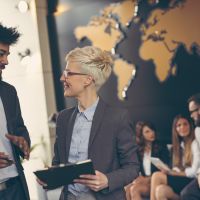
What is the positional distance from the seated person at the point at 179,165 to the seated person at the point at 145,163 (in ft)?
0.24

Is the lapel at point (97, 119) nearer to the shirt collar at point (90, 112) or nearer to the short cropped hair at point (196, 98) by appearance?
the shirt collar at point (90, 112)

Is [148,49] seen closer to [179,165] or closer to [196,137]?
[196,137]

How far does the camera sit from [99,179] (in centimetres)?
193

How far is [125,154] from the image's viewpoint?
6.72 feet

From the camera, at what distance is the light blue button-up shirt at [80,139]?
6.84 feet

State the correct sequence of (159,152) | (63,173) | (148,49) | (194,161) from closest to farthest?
(63,173) < (194,161) < (159,152) < (148,49)

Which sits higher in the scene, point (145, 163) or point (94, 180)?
point (94, 180)

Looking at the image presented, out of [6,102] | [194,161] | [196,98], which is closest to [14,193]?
[6,102]

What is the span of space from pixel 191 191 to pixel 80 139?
7.07 feet

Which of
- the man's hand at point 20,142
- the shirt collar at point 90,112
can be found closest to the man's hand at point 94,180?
the shirt collar at point 90,112

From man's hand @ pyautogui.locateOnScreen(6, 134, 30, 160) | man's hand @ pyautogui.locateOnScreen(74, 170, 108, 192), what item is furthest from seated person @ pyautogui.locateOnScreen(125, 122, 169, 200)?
man's hand @ pyautogui.locateOnScreen(74, 170, 108, 192)

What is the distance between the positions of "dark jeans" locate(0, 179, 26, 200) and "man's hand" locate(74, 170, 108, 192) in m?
0.58

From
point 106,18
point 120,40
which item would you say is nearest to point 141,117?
point 120,40

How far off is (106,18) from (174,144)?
160 cm
